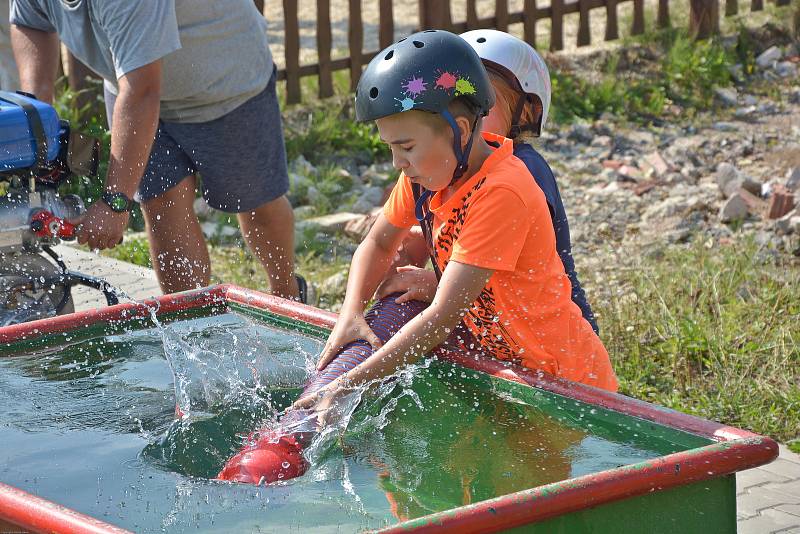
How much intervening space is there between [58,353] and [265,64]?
159cm

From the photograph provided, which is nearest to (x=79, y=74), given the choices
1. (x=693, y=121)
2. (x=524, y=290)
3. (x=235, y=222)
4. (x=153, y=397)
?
(x=235, y=222)

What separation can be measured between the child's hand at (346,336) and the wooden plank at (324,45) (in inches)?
223

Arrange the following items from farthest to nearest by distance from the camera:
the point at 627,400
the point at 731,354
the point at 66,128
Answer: the point at 731,354, the point at 66,128, the point at 627,400

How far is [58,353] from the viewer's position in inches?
147

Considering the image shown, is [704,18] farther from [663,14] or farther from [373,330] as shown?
[373,330]

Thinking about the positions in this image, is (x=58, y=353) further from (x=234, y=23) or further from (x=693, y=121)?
(x=693, y=121)

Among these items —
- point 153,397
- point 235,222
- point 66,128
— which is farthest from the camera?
point 235,222

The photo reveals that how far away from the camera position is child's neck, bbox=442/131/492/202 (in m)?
3.27

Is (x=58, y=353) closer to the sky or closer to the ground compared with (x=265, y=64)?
closer to the ground

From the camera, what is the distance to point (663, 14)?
1027cm

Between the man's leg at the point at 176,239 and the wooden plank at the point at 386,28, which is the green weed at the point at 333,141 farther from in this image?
the man's leg at the point at 176,239

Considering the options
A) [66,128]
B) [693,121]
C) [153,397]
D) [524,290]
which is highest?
[66,128]

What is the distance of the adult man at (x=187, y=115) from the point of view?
13.3ft

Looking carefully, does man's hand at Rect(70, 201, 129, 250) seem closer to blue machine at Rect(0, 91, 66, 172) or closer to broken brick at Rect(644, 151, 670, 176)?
blue machine at Rect(0, 91, 66, 172)
